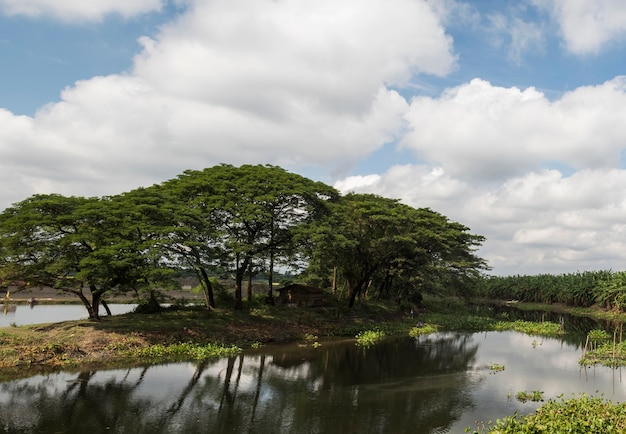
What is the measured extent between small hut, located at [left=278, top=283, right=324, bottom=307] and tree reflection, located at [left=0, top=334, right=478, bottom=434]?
16997mm

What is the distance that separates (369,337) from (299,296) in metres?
10.4

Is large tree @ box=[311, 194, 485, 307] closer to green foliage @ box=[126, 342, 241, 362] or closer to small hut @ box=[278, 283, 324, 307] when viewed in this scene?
small hut @ box=[278, 283, 324, 307]

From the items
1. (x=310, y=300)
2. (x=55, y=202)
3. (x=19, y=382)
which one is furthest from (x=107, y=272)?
(x=310, y=300)

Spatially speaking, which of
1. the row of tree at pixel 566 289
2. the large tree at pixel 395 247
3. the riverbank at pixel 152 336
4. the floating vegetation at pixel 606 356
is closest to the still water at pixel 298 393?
the floating vegetation at pixel 606 356

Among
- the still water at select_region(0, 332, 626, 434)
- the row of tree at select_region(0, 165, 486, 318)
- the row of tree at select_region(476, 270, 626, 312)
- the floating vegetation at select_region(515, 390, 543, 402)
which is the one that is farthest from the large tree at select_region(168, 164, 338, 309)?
the row of tree at select_region(476, 270, 626, 312)

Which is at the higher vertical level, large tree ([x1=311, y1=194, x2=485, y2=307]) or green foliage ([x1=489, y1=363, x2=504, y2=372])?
large tree ([x1=311, y1=194, x2=485, y2=307])

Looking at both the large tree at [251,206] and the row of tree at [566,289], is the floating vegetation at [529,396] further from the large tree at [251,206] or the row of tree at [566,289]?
the row of tree at [566,289]

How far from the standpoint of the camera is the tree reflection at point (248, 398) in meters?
16.3

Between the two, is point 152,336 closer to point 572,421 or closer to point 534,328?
point 572,421

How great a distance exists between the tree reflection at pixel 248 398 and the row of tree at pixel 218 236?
7.92 meters

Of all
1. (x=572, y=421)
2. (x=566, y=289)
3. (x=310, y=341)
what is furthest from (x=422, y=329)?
(x=566, y=289)

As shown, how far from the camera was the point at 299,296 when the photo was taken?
46.9 m

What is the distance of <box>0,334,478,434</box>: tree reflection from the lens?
16.3 m

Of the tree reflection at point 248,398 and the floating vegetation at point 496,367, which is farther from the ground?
the floating vegetation at point 496,367
